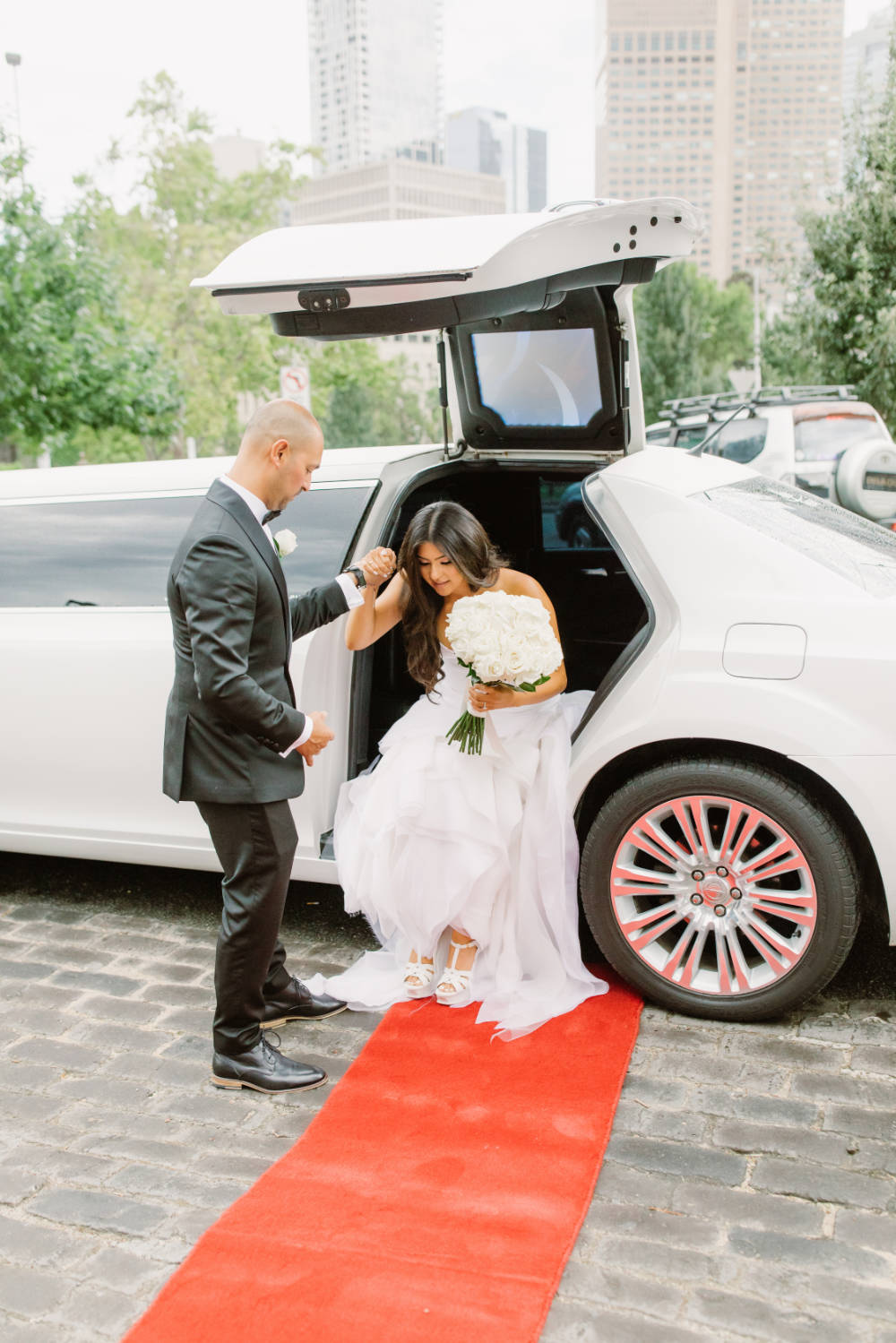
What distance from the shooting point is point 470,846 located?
3658mm

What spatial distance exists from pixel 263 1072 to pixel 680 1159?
3.81 feet

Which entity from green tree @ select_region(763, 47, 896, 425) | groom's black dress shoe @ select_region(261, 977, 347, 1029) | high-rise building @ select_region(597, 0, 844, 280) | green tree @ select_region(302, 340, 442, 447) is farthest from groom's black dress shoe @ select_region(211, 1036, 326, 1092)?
high-rise building @ select_region(597, 0, 844, 280)

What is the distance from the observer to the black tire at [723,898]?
326cm

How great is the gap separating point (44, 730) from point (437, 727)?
148cm

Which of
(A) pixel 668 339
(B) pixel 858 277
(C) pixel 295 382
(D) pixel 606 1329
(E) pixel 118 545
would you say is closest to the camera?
(D) pixel 606 1329

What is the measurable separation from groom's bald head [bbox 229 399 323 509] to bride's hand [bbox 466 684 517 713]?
91 cm

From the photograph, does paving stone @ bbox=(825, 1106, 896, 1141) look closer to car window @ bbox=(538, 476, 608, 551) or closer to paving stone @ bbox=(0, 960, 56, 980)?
paving stone @ bbox=(0, 960, 56, 980)

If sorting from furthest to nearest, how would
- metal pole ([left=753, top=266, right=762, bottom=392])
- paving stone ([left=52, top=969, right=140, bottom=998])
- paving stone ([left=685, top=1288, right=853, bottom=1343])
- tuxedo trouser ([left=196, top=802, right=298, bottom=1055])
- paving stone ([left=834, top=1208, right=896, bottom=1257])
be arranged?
metal pole ([left=753, top=266, right=762, bottom=392])
paving stone ([left=52, top=969, right=140, bottom=998])
tuxedo trouser ([left=196, top=802, right=298, bottom=1055])
paving stone ([left=834, top=1208, right=896, bottom=1257])
paving stone ([left=685, top=1288, right=853, bottom=1343])

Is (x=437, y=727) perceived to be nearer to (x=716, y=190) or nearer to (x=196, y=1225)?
(x=196, y=1225)

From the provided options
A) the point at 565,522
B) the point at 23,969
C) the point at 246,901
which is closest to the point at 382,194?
the point at 565,522

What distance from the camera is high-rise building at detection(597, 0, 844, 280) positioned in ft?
494

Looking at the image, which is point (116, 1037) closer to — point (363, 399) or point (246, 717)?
point (246, 717)

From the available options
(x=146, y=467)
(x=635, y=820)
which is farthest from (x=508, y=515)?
(x=635, y=820)

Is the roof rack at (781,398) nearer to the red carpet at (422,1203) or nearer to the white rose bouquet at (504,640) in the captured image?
the white rose bouquet at (504,640)
